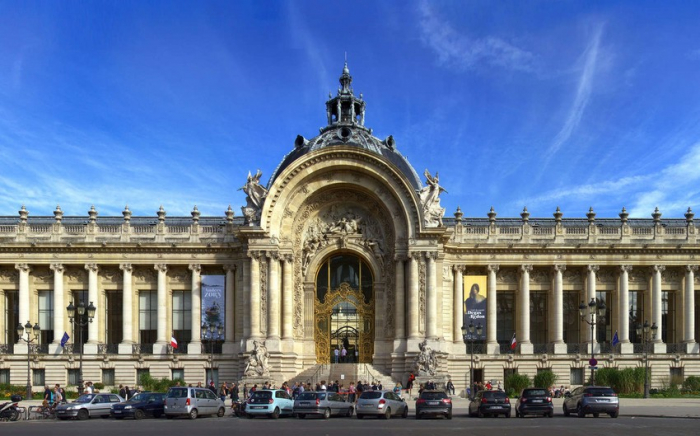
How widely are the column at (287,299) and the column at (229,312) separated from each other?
426 centimetres

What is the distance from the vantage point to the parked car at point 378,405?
124 feet

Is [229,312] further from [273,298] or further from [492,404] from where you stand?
[492,404]

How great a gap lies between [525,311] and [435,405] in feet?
84.1

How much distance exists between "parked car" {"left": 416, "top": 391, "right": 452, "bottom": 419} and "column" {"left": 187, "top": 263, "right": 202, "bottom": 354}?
2630 centimetres

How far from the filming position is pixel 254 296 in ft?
188

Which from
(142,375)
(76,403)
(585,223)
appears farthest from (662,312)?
(76,403)

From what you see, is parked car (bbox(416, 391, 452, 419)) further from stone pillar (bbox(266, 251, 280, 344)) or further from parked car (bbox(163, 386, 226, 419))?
stone pillar (bbox(266, 251, 280, 344))

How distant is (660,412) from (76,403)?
2626 centimetres

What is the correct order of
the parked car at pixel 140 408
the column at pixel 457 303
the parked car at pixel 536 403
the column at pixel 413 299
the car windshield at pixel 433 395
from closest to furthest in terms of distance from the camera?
the parked car at pixel 536 403 < the car windshield at pixel 433 395 < the parked car at pixel 140 408 < the column at pixel 413 299 < the column at pixel 457 303

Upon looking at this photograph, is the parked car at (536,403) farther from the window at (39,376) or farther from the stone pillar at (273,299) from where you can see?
the window at (39,376)

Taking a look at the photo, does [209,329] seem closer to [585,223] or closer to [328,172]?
[328,172]

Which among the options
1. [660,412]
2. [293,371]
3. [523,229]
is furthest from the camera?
[523,229]

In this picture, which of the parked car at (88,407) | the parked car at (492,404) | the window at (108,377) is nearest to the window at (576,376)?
the parked car at (492,404)

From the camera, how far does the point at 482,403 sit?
124 feet
